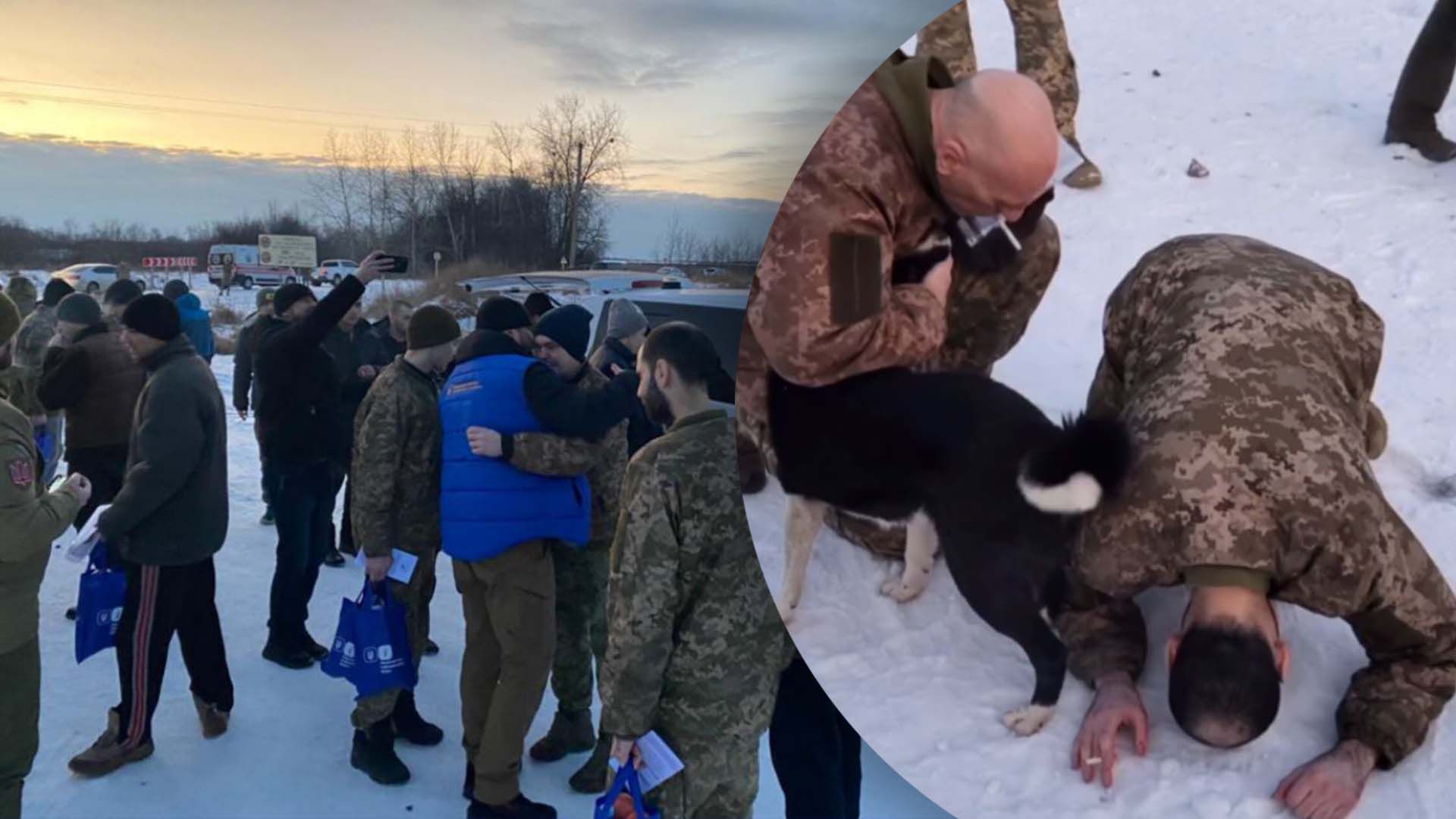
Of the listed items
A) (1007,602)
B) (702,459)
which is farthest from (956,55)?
(702,459)

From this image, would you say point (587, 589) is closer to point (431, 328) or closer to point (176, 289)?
point (431, 328)

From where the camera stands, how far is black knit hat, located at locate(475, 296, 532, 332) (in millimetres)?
3461

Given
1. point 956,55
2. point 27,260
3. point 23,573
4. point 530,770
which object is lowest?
point 530,770

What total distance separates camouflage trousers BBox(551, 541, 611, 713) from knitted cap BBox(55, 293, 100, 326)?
2684 mm

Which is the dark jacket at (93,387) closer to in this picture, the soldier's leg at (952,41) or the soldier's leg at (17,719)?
the soldier's leg at (17,719)

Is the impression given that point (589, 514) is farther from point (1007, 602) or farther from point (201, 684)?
point (1007, 602)

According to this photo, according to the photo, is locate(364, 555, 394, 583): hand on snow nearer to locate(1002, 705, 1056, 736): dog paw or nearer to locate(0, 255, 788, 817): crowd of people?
locate(0, 255, 788, 817): crowd of people

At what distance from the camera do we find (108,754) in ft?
12.5

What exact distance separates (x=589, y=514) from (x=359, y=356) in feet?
→ 8.78

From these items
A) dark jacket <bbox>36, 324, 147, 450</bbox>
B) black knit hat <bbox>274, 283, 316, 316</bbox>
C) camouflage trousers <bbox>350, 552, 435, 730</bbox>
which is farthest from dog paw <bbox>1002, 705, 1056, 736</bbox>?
dark jacket <bbox>36, 324, 147, 450</bbox>

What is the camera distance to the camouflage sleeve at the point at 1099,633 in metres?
1.50

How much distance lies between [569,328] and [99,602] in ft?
7.08

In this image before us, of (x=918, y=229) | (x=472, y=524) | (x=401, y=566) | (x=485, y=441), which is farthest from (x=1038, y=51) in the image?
(x=401, y=566)

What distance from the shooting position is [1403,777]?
1.41m
